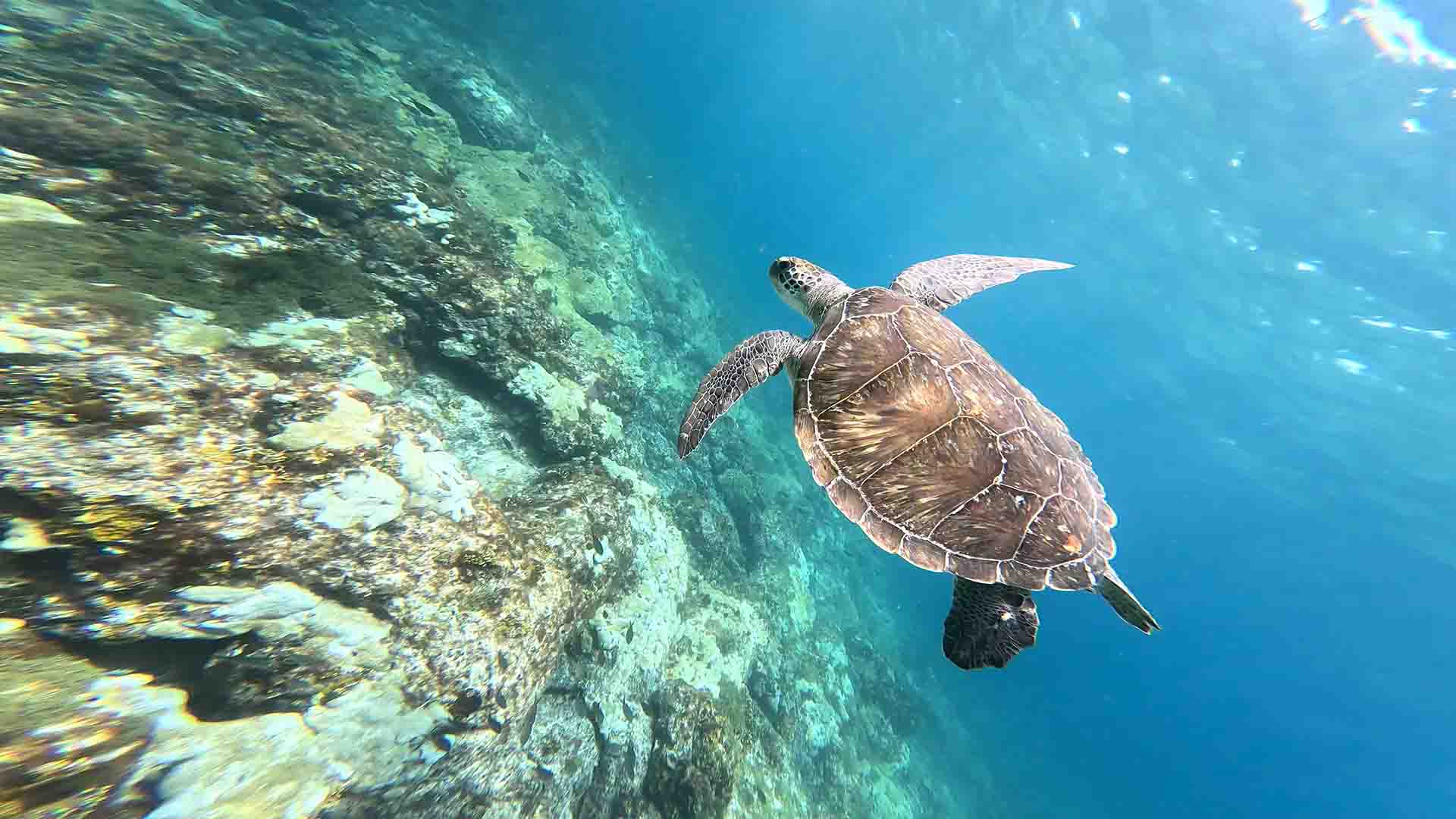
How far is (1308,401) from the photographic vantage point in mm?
19719

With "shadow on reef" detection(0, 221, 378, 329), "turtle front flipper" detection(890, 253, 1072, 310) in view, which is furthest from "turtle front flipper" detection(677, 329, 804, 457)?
"shadow on reef" detection(0, 221, 378, 329)

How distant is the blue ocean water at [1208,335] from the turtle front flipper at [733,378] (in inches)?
517

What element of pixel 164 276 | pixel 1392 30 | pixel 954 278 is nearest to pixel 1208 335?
pixel 1392 30

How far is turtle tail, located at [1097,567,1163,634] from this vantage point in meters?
2.78

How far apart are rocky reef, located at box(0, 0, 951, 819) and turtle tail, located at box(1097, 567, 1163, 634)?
382 centimetres

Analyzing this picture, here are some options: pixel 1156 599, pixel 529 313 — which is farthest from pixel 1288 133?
pixel 1156 599

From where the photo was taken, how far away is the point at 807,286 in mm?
4715

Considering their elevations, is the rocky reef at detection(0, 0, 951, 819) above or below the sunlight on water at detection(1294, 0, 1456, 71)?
below

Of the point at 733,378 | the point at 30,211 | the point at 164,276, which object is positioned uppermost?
the point at 733,378

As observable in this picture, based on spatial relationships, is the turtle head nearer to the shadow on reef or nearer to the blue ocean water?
the shadow on reef

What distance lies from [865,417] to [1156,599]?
5547 centimetres

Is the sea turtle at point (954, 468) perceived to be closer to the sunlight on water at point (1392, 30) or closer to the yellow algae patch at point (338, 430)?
the yellow algae patch at point (338, 430)

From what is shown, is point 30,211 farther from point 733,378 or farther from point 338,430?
point 733,378

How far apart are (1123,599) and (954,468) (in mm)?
1261
